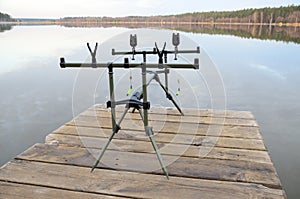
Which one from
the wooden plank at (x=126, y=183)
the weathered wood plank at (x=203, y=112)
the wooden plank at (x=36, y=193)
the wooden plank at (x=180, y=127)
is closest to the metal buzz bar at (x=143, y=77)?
the wooden plank at (x=126, y=183)

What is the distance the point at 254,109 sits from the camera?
5.98 meters

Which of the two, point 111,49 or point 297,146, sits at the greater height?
point 111,49

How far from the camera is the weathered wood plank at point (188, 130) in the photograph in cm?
250

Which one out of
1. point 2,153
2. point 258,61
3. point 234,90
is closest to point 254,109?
point 234,90

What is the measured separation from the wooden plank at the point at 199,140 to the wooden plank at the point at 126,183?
0.61m

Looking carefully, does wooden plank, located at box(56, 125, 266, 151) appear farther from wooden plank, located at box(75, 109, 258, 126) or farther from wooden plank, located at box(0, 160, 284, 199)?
wooden plank, located at box(0, 160, 284, 199)

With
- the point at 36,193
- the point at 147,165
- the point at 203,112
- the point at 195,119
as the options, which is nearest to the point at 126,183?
the point at 147,165

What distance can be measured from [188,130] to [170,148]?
18.2 inches

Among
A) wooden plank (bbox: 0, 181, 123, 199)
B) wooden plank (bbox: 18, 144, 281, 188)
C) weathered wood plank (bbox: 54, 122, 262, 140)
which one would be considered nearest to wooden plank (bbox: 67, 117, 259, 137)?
weathered wood plank (bbox: 54, 122, 262, 140)

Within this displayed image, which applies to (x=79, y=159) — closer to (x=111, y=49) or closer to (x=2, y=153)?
(x=111, y=49)

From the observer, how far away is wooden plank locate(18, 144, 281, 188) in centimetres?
175

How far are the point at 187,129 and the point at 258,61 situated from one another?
11.0 metres

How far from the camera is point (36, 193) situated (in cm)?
161

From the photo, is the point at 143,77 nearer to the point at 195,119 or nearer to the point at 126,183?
the point at 126,183
